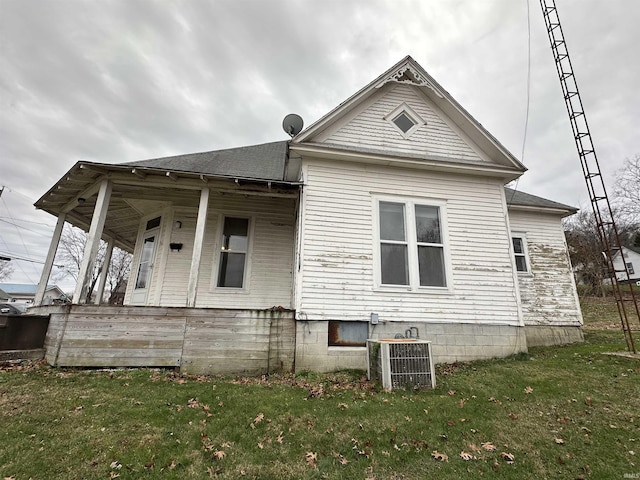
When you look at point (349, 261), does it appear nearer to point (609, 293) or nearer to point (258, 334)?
point (258, 334)

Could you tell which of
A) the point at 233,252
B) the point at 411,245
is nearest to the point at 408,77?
the point at 411,245

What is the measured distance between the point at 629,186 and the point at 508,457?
3135cm

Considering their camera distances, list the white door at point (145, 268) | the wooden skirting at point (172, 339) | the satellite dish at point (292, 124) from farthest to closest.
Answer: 1. the satellite dish at point (292, 124)
2. the white door at point (145, 268)
3. the wooden skirting at point (172, 339)

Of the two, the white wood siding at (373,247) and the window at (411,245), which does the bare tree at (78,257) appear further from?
the window at (411,245)

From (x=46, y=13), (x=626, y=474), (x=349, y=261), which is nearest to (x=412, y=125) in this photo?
(x=349, y=261)

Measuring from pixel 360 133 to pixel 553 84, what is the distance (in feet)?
24.7

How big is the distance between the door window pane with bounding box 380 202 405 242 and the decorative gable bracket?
3.16 m

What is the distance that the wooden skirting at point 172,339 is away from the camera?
552cm

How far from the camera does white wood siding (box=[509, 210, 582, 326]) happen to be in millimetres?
9086

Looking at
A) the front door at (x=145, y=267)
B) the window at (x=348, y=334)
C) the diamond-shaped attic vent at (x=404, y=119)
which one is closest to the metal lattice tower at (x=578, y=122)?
the diamond-shaped attic vent at (x=404, y=119)

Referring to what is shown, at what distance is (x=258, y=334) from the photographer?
593 centimetres

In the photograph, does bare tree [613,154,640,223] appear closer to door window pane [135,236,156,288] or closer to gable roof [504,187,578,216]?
gable roof [504,187,578,216]

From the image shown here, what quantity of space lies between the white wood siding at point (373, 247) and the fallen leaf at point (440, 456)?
3248mm

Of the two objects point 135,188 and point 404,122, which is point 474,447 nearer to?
point 404,122
